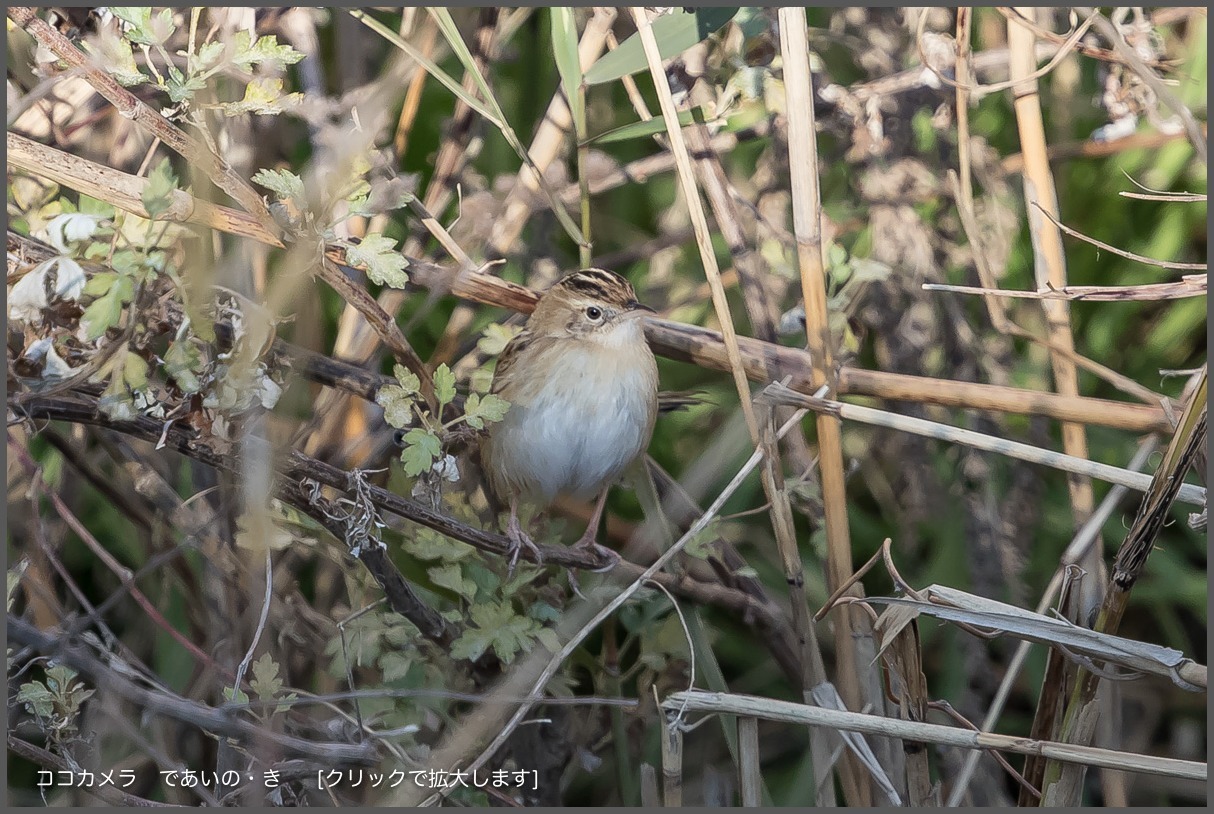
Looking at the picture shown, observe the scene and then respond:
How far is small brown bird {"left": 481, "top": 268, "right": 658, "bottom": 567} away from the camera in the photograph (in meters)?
2.69

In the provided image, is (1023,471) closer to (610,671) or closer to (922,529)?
(922,529)

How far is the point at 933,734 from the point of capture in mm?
1865

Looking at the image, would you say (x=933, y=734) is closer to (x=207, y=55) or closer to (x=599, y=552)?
(x=599, y=552)

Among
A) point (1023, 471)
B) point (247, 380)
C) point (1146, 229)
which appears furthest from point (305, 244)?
point (1146, 229)

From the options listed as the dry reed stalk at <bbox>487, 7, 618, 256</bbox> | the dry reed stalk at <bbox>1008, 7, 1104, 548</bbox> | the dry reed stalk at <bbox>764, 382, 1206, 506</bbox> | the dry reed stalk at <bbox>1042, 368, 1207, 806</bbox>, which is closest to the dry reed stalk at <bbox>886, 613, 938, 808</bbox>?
the dry reed stalk at <bbox>1042, 368, 1207, 806</bbox>

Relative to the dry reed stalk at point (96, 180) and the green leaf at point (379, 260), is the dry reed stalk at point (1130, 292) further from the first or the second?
the dry reed stalk at point (96, 180)

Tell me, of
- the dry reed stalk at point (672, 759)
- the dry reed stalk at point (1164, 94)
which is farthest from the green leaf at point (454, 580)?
the dry reed stalk at point (1164, 94)

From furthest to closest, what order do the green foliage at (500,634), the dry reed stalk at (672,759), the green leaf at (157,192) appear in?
the green foliage at (500,634), the dry reed stalk at (672,759), the green leaf at (157,192)

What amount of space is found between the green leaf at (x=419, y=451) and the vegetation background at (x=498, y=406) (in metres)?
0.01

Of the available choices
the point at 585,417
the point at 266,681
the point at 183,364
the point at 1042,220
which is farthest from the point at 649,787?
the point at 1042,220

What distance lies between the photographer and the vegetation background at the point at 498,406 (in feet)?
6.33

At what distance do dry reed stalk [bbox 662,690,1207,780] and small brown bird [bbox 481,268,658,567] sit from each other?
0.77 meters

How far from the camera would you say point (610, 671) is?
8.70 ft

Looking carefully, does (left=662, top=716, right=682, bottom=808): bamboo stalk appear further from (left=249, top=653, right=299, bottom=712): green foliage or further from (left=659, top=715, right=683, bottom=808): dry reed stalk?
(left=249, top=653, right=299, bottom=712): green foliage
